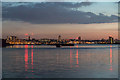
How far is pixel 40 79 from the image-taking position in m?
19.0

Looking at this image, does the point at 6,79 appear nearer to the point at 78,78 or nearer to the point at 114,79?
the point at 78,78

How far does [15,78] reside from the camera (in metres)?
19.2

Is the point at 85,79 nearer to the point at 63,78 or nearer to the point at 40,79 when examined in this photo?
the point at 63,78

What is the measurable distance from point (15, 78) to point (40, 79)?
2.37 meters

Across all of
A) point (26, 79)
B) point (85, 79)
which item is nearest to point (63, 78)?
point (85, 79)

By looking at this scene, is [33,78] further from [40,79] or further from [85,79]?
[85,79]

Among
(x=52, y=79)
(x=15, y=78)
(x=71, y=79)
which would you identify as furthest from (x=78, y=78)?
(x=15, y=78)

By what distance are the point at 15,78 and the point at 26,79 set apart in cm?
114

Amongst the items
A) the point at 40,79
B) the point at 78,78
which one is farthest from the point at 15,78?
the point at 78,78

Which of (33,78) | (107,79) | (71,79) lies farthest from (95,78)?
(33,78)

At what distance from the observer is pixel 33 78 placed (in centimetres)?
1948

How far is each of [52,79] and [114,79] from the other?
225 inches

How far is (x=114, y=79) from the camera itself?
18938 millimetres

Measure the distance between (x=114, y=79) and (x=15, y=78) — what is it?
9189 millimetres
